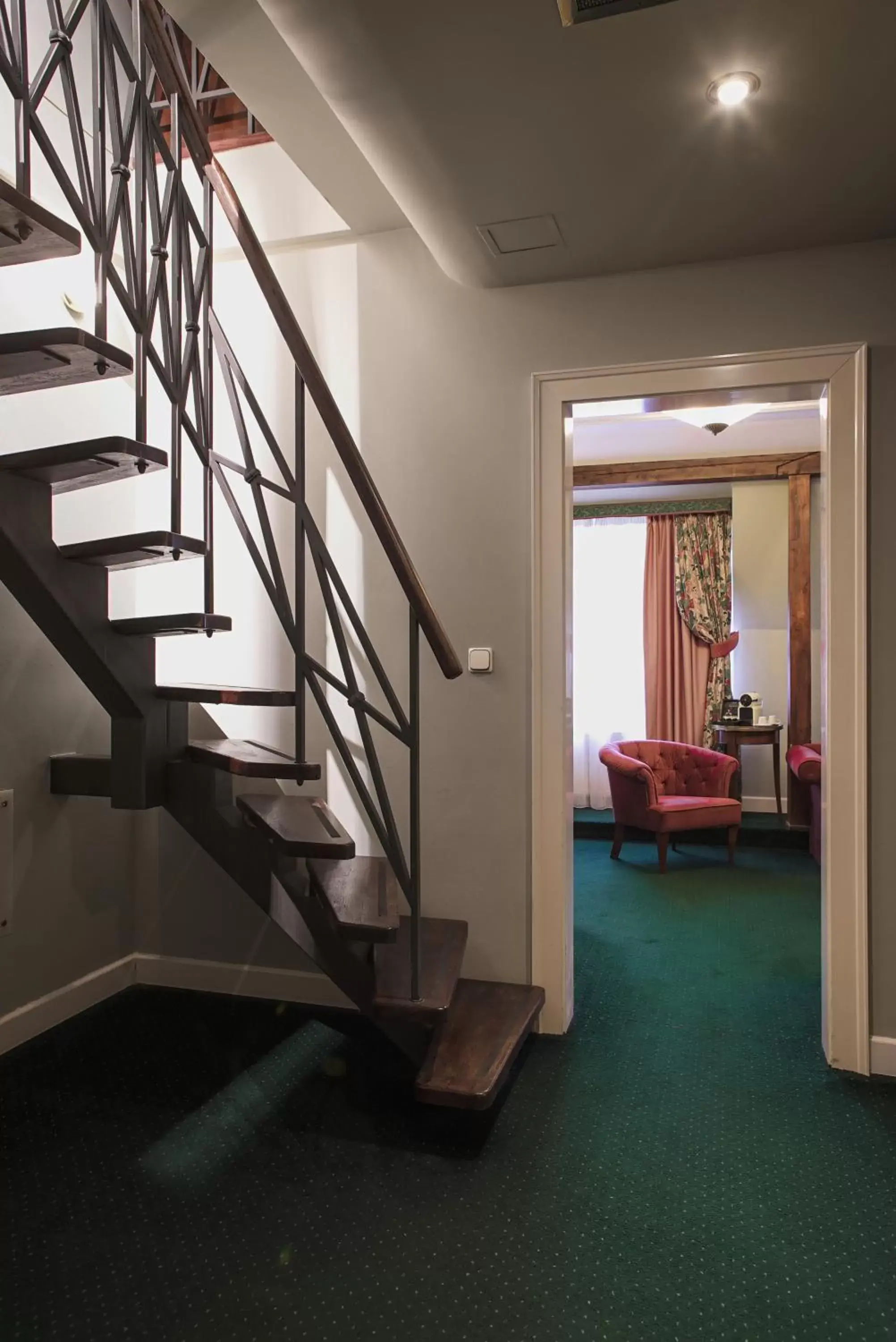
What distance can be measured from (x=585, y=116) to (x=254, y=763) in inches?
62.9

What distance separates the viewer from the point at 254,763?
6.16ft

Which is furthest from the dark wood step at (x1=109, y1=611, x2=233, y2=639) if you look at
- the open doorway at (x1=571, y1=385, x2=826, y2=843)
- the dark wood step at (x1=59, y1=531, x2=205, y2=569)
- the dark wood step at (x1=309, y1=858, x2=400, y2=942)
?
the open doorway at (x1=571, y1=385, x2=826, y2=843)

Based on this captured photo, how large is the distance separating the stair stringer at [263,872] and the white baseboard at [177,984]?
94 cm

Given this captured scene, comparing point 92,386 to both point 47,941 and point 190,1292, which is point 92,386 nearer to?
point 47,941

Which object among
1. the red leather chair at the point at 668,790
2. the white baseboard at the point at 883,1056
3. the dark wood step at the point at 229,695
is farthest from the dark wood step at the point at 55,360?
the red leather chair at the point at 668,790

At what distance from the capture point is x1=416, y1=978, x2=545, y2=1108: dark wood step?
2.17m

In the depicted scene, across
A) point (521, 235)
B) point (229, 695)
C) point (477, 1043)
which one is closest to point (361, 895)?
point (477, 1043)

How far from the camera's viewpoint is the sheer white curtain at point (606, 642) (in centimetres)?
693

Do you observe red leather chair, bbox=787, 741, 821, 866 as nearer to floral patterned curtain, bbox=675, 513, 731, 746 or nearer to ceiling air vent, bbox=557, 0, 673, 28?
floral patterned curtain, bbox=675, 513, 731, 746

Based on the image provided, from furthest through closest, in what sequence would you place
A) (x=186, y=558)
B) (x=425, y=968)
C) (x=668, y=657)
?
(x=668, y=657) → (x=425, y=968) → (x=186, y=558)

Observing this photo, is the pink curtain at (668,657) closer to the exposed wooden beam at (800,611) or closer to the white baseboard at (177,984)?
the exposed wooden beam at (800,611)

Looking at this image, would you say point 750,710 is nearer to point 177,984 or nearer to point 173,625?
point 177,984

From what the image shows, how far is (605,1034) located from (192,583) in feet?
6.93

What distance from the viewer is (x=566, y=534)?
283 cm
